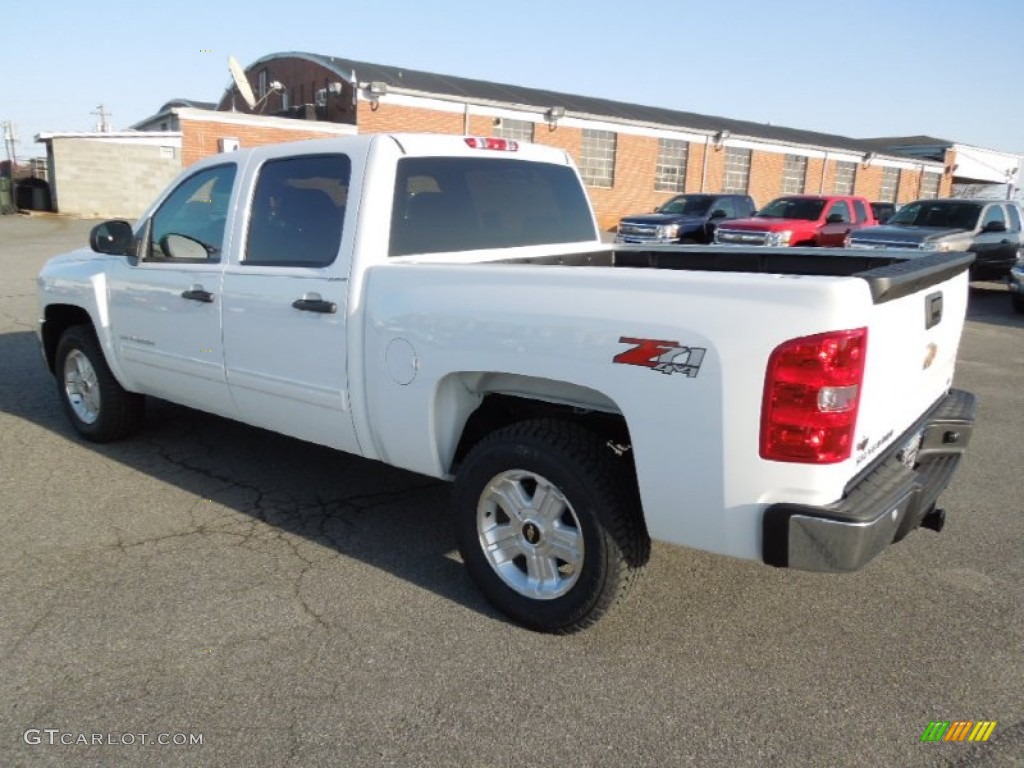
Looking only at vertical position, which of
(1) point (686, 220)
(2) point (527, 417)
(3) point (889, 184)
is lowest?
(2) point (527, 417)

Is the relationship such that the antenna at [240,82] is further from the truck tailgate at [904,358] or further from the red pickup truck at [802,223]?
the truck tailgate at [904,358]

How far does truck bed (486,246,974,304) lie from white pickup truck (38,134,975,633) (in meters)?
0.02

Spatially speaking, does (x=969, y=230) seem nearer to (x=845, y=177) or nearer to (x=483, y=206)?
(x=483, y=206)

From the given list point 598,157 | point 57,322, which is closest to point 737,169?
point 598,157

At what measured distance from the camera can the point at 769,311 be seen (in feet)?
7.97

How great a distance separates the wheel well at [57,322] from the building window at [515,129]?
79.7 ft

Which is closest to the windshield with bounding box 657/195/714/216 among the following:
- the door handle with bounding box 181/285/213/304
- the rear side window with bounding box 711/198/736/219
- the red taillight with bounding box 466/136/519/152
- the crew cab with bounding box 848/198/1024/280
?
the rear side window with bounding box 711/198/736/219

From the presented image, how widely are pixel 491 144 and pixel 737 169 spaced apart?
34.3m

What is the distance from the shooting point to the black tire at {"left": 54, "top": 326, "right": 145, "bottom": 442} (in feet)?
17.3

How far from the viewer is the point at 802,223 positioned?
662 inches

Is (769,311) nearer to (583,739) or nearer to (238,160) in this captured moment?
(583,739)

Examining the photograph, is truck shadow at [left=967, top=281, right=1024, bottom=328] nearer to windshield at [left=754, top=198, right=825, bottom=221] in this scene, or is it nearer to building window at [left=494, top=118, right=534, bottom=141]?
windshield at [left=754, top=198, right=825, bottom=221]

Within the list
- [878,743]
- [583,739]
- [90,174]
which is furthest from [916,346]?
[90,174]

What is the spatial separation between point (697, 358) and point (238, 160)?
9.42ft
